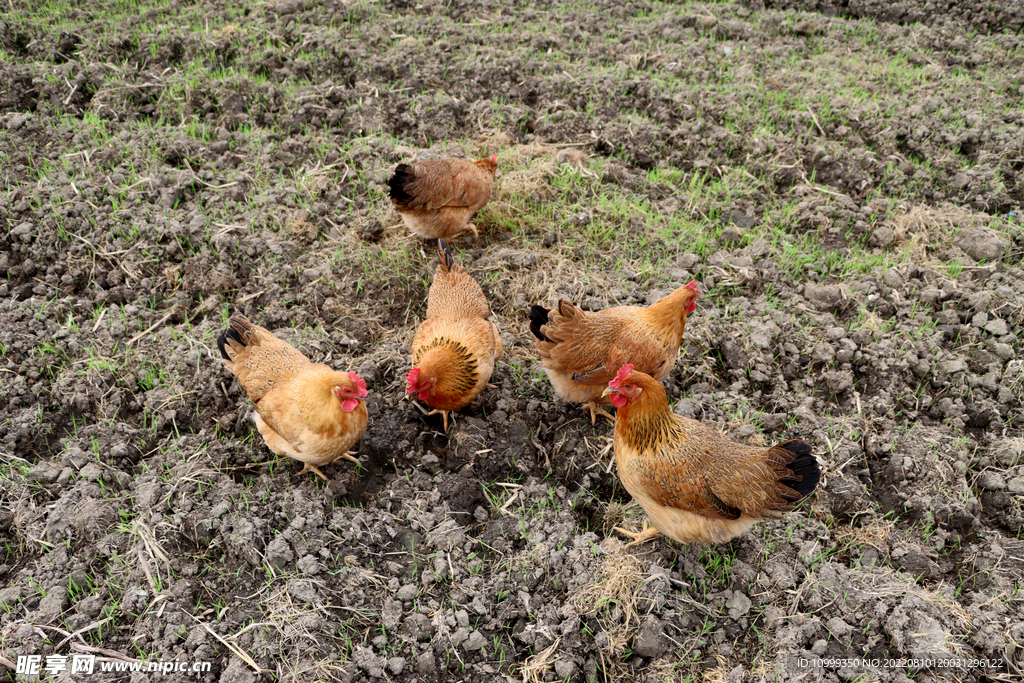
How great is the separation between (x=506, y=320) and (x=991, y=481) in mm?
3312

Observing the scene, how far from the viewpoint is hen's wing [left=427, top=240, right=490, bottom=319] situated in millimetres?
3787

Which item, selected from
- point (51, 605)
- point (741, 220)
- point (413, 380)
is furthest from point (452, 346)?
point (741, 220)

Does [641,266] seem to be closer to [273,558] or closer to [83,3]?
[273,558]

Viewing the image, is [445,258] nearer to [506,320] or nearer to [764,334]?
[506,320]

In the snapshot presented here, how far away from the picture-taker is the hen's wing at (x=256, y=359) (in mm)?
3311

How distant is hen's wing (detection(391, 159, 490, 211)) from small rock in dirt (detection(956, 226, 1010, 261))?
409cm

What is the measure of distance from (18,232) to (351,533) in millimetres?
3785

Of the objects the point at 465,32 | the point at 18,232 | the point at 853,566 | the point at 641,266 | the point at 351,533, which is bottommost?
the point at 853,566

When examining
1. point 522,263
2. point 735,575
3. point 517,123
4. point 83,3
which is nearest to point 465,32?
point 517,123

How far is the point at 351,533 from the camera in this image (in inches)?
120

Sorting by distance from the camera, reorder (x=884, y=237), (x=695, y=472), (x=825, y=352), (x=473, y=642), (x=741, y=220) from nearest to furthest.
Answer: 1. (x=473, y=642)
2. (x=695, y=472)
3. (x=825, y=352)
4. (x=884, y=237)
5. (x=741, y=220)

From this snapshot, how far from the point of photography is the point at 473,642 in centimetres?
274

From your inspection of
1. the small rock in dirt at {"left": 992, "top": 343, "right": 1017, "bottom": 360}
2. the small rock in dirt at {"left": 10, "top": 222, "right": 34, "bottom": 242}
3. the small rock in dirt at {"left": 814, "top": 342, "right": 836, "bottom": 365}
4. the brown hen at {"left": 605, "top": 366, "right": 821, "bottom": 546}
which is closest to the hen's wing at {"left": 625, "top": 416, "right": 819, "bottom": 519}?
the brown hen at {"left": 605, "top": 366, "right": 821, "bottom": 546}

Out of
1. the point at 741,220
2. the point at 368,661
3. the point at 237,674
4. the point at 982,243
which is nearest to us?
the point at 237,674
